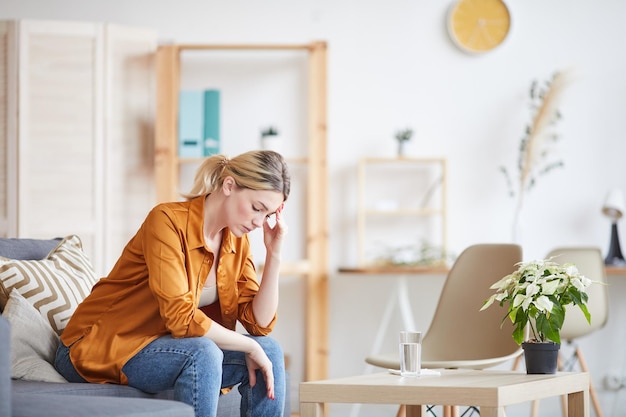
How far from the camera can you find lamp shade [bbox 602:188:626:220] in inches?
184

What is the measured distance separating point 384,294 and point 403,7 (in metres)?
1.60

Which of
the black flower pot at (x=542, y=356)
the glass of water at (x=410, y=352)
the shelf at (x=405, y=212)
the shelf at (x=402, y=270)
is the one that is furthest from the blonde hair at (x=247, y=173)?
the shelf at (x=405, y=212)

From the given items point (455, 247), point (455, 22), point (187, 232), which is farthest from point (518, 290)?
point (455, 22)

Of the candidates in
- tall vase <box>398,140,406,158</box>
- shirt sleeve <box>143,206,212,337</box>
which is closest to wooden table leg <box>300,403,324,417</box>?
shirt sleeve <box>143,206,212,337</box>

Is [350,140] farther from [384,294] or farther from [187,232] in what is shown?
[187,232]

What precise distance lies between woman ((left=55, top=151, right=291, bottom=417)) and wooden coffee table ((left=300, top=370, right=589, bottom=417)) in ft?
0.51

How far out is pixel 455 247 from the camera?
4.93m

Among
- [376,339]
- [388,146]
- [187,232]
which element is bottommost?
[376,339]

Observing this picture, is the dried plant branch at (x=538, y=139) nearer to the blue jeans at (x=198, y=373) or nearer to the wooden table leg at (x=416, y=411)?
the wooden table leg at (x=416, y=411)

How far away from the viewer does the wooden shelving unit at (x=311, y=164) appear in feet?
15.6

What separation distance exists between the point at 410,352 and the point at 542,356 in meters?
0.39

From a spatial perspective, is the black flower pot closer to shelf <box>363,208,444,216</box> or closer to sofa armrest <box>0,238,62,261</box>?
sofa armrest <box>0,238,62,261</box>

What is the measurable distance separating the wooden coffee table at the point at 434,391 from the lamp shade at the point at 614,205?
2321 mm

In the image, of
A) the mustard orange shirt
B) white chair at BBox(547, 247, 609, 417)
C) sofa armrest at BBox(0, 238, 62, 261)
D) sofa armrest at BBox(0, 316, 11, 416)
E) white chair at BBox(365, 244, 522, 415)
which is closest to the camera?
sofa armrest at BBox(0, 316, 11, 416)
